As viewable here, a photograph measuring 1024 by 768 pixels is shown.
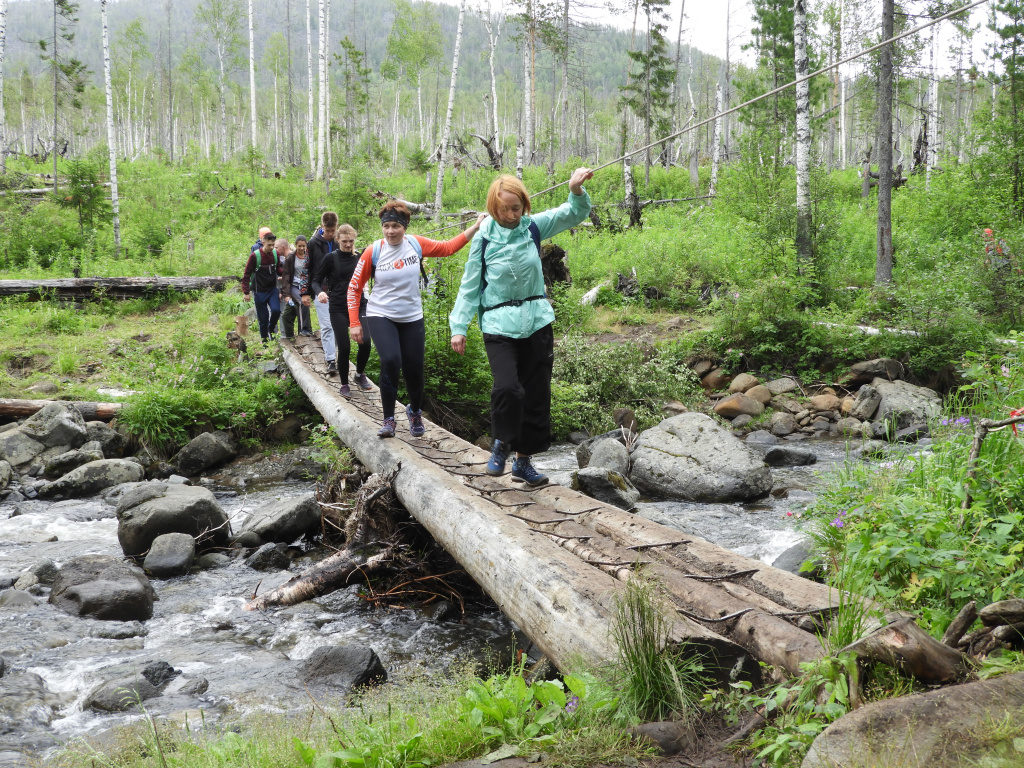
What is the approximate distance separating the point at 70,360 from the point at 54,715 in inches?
423

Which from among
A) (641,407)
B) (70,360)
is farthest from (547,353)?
(70,360)

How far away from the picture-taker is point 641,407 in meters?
12.1

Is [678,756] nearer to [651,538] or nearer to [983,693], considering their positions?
[983,693]

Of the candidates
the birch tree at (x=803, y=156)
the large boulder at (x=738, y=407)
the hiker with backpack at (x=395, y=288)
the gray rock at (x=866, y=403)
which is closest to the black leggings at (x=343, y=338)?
the hiker with backpack at (x=395, y=288)

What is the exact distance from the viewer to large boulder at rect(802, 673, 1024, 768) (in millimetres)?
1811

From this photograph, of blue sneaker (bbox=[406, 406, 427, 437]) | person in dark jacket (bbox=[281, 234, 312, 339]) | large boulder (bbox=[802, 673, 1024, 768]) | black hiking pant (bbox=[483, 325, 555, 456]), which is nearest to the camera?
large boulder (bbox=[802, 673, 1024, 768])

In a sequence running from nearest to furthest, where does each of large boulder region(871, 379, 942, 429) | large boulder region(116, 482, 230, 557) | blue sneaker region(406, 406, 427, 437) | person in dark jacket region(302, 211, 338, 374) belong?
large boulder region(116, 482, 230, 557)
blue sneaker region(406, 406, 427, 437)
person in dark jacket region(302, 211, 338, 374)
large boulder region(871, 379, 942, 429)

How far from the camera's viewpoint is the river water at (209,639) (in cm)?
416

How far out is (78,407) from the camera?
10867mm

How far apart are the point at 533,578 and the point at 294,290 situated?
10.1m

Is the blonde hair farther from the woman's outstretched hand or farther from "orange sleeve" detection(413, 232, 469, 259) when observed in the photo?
"orange sleeve" detection(413, 232, 469, 259)

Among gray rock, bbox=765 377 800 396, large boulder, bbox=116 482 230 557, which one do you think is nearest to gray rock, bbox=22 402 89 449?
large boulder, bbox=116 482 230 557

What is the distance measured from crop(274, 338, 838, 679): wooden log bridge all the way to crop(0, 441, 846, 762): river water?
2.75 feet

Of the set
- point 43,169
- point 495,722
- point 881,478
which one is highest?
point 43,169
